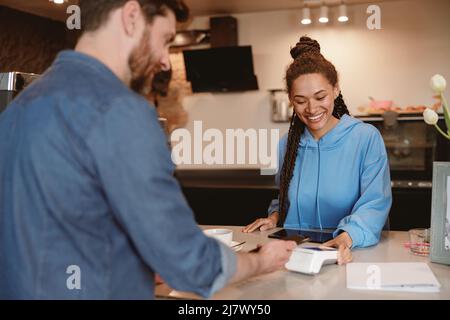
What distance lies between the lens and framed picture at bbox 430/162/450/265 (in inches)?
55.2

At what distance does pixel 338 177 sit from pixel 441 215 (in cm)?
58

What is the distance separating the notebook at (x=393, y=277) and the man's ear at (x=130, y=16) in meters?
0.80

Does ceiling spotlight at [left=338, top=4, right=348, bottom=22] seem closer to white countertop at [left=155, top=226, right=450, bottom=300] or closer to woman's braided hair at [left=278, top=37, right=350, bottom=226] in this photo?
woman's braided hair at [left=278, top=37, right=350, bottom=226]

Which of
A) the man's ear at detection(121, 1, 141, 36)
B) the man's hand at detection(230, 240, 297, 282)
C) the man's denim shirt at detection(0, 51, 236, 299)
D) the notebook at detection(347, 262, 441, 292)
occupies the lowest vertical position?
the notebook at detection(347, 262, 441, 292)

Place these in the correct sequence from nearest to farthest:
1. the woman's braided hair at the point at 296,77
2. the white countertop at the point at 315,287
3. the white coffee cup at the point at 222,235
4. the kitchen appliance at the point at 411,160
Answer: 1. the white countertop at the point at 315,287
2. the white coffee cup at the point at 222,235
3. the woman's braided hair at the point at 296,77
4. the kitchen appliance at the point at 411,160

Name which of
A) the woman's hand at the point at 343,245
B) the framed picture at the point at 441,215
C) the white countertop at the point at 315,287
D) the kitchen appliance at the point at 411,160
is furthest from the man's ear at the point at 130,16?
the kitchen appliance at the point at 411,160

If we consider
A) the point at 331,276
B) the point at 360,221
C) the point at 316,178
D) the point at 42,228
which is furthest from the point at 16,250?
the point at 316,178

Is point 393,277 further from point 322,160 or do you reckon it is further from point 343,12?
point 343,12

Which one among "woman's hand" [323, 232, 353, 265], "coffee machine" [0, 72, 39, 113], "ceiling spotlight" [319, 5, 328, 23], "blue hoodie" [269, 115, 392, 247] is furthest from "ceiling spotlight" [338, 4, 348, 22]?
"coffee machine" [0, 72, 39, 113]

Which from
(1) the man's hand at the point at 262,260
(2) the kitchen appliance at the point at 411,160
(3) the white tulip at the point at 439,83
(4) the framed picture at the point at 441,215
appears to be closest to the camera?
(1) the man's hand at the point at 262,260

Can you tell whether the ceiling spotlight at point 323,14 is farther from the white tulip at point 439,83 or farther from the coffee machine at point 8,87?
the coffee machine at point 8,87

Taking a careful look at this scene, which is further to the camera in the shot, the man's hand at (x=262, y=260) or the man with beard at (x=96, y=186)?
the man's hand at (x=262, y=260)

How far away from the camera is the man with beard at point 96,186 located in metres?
0.78

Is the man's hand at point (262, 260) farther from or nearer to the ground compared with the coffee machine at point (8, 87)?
nearer to the ground
